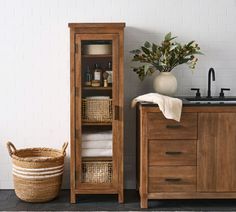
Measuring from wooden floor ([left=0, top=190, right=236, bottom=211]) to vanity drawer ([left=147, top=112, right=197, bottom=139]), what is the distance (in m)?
0.58

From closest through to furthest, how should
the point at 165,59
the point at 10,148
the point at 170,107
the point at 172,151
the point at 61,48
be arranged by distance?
the point at 170,107 → the point at 172,151 → the point at 165,59 → the point at 10,148 → the point at 61,48

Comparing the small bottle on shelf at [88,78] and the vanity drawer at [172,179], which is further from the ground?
the small bottle on shelf at [88,78]

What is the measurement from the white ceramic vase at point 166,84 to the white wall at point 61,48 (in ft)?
0.85

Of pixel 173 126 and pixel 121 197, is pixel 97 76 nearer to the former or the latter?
pixel 173 126

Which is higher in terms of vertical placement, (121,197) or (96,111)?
(96,111)

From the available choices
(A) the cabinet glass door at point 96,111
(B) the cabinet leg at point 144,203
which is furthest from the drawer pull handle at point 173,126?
(B) the cabinet leg at point 144,203

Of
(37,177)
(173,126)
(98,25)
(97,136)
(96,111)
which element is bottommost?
(37,177)

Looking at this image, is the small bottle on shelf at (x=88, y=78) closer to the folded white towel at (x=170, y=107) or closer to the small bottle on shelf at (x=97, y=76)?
the small bottle on shelf at (x=97, y=76)

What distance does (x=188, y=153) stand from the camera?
3910 millimetres

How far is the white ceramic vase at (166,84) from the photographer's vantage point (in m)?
4.15

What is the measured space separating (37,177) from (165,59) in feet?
4.76

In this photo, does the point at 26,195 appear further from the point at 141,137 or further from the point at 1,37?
the point at 1,37

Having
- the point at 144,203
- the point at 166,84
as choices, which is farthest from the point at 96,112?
the point at 144,203

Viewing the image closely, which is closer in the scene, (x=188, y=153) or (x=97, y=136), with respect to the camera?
(x=188, y=153)
